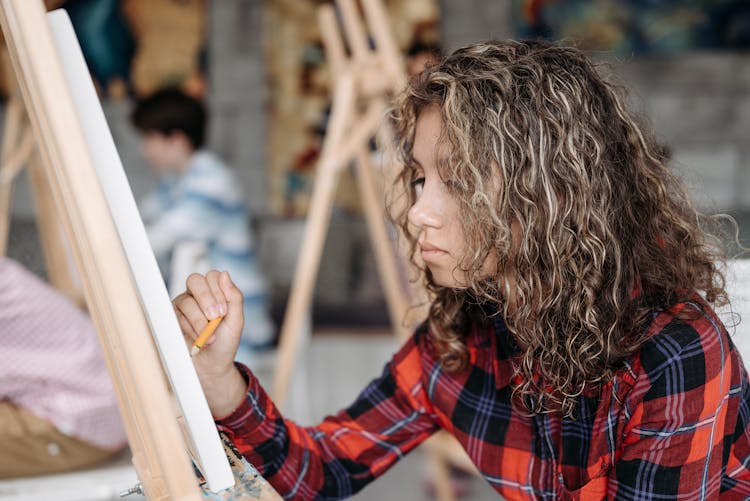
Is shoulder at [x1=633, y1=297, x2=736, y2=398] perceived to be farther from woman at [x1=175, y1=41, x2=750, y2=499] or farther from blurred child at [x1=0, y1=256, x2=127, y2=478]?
blurred child at [x1=0, y1=256, x2=127, y2=478]

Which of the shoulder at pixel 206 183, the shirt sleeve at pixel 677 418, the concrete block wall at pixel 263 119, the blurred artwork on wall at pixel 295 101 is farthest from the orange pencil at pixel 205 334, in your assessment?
the blurred artwork on wall at pixel 295 101

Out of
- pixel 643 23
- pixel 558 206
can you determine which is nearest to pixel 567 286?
pixel 558 206

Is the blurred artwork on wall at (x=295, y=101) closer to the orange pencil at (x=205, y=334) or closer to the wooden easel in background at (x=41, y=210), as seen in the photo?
the wooden easel in background at (x=41, y=210)

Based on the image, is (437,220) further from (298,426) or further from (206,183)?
(206,183)

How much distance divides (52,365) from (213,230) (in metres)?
1.26

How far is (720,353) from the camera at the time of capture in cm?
81

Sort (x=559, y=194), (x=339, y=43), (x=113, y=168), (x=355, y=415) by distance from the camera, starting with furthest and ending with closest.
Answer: (x=339, y=43), (x=355, y=415), (x=559, y=194), (x=113, y=168)

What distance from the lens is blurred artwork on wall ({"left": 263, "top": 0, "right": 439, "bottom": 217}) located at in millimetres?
4266

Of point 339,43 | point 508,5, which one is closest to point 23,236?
point 339,43

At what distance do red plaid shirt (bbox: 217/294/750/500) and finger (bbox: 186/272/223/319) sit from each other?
0.14 m

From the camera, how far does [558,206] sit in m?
0.80

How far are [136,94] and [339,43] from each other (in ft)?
9.21

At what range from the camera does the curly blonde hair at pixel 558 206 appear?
2.59ft

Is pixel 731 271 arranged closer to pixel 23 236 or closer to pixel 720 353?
pixel 720 353
